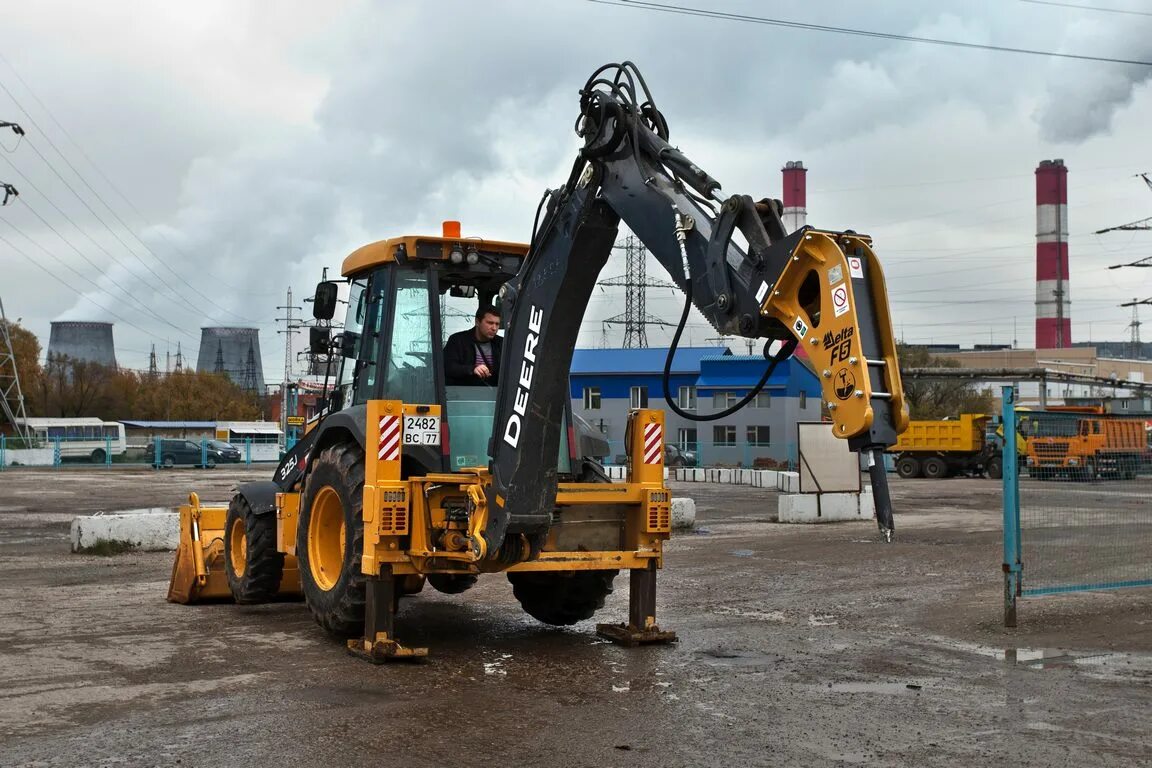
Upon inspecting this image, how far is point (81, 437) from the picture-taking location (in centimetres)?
6900

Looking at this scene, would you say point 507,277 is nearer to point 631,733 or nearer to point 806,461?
point 631,733

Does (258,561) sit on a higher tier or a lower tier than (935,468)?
lower

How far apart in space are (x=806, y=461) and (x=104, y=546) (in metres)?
13.1

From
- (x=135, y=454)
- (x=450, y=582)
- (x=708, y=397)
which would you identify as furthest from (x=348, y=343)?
(x=708, y=397)

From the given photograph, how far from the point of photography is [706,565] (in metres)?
15.5

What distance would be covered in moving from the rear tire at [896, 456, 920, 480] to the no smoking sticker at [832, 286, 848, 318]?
4587 cm

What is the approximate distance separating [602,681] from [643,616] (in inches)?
59.9

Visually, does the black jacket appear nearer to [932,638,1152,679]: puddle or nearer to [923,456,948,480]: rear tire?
[932,638,1152,679]: puddle

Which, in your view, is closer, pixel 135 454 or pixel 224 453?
pixel 135 454

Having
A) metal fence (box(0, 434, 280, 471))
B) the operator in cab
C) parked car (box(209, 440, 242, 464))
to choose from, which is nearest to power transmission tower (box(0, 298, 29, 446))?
metal fence (box(0, 434, 280, 471))

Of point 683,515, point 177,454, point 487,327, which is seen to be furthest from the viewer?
point 177,454

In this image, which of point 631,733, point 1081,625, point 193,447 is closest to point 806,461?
point 1081,625

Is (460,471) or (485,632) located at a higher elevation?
(460,471)

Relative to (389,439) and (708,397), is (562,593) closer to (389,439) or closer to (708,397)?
(389,439)
